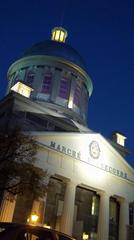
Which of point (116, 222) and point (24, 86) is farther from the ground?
point (24, 86)

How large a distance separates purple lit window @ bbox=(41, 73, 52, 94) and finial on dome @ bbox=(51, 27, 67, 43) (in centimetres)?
934

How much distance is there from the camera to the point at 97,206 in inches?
1245

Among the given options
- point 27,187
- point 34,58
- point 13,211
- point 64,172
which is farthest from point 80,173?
point 34,58

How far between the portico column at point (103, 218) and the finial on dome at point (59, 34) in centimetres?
2733

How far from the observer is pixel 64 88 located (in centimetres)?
4234

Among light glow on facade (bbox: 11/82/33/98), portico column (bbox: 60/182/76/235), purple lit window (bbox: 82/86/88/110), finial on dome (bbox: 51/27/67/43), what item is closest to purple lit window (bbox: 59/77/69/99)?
purple lit window (bbox: 82/86/88/110)

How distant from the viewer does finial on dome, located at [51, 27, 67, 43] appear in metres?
49.5

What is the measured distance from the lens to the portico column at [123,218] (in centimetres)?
2975

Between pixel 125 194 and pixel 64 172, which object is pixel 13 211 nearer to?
pixel 64 172

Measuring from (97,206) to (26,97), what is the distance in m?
12.3

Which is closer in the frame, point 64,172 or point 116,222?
point 64,172

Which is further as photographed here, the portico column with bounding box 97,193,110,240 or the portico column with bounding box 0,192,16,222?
the portico column with bounding box 97,193,110,240

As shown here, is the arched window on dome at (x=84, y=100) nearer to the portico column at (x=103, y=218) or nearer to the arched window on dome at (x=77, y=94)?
the arched window on dome at (x=77, y=94)

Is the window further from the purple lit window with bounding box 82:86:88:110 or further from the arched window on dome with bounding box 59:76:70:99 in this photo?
the arched window on dome with bounding box 59:76:70:99
